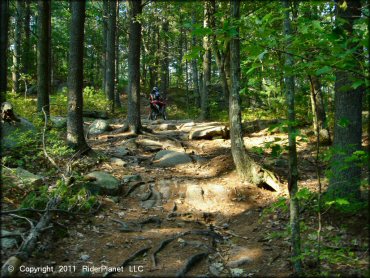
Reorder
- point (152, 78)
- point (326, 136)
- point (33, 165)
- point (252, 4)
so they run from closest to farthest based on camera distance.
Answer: point (33, 165)
point (326, 136)
point (252, 4)
point (152, 78)

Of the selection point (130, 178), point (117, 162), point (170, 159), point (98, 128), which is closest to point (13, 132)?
point (117, 162)

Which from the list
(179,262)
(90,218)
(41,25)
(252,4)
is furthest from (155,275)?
(252,4)

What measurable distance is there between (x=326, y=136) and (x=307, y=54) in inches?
307

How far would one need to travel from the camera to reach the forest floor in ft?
16.1

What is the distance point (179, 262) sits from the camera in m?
5.11

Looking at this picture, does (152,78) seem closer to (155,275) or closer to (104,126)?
(104,126)

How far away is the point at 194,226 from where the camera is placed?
667 centimetres

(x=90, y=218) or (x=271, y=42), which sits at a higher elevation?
(x=271, y=42)

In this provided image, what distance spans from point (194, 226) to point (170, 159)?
3825mm

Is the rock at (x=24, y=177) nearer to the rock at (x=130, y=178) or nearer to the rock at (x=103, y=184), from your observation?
the rock at (x=103, y=184)

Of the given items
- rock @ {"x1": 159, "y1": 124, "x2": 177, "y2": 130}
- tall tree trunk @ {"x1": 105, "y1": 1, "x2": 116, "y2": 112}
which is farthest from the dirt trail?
tall tree trunk @ {"x1": 105, "y1": 1, "x2": 116, "y2": 112}

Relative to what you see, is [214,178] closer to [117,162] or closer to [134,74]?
[117,162]

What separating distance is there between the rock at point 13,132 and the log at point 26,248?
10.2ft

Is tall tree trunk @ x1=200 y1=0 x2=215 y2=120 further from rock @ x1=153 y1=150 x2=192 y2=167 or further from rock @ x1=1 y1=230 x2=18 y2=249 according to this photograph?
rock @ x1=1 y1=230 x2=18 y2=249
